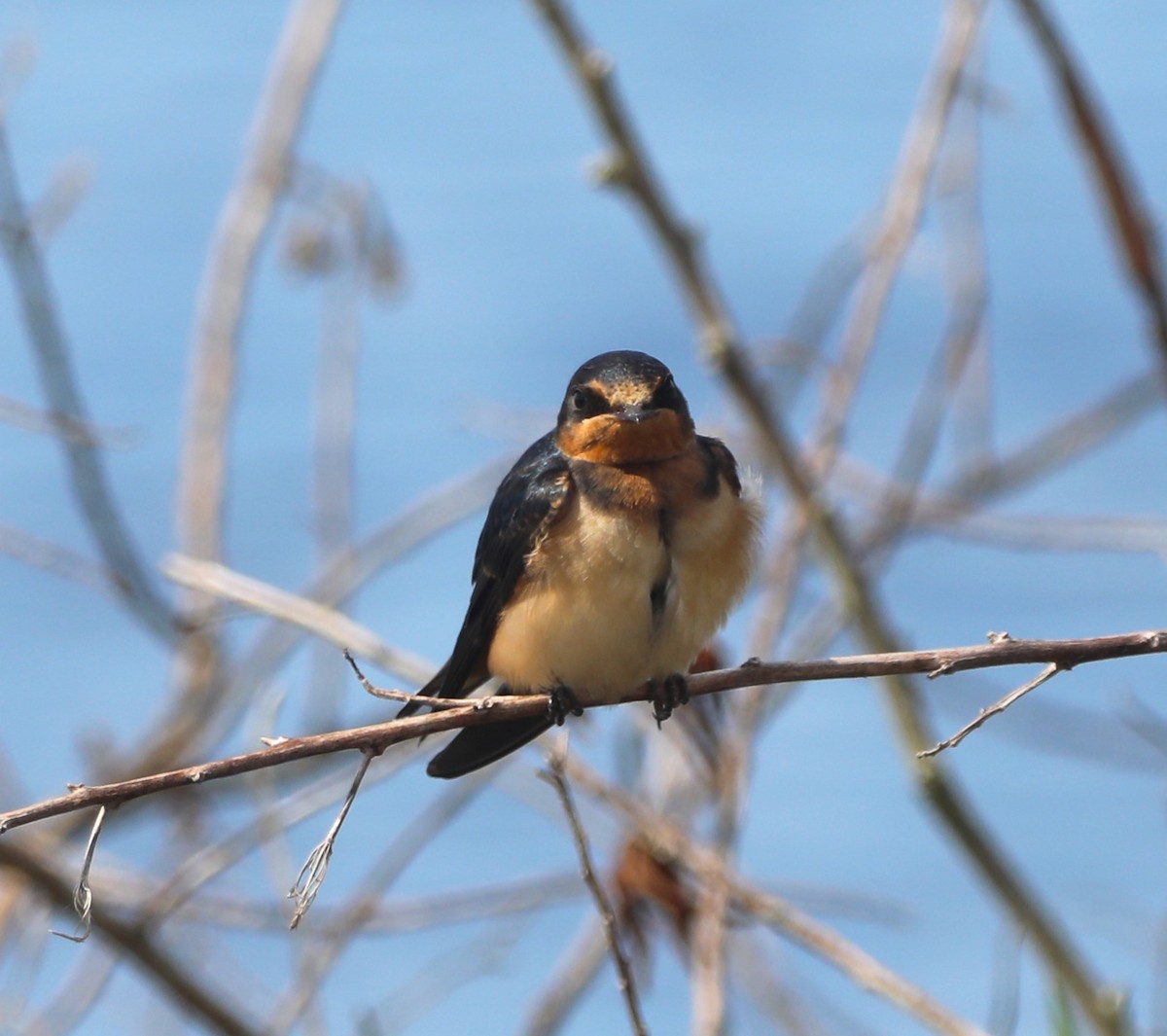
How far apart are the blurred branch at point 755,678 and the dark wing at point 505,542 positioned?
0.98 metres

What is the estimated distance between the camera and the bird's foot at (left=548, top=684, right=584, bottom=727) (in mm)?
3133

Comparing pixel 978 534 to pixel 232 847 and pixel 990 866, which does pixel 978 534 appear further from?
pixel 232 847

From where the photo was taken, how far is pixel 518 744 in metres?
3.32

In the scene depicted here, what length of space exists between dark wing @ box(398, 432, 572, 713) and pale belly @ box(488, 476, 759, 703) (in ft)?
0.17

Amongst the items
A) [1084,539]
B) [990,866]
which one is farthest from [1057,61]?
[1084,539]

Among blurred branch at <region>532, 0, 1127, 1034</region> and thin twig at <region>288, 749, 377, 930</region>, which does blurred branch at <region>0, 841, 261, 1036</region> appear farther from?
blurred branch at <region>532, 0, 1127, 1034</region>

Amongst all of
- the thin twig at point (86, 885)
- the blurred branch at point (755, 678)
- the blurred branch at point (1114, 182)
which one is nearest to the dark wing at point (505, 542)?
the blurred branch at point (755, 678)

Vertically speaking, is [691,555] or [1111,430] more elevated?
[1111,430]

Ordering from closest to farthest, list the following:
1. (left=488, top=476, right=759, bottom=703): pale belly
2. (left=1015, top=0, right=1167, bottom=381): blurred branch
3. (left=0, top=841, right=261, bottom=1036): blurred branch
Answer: (left=1015, top=0, right=1167, bottom=381): blurred branch, (left=0, top=841, right=261, bottom=1036): blurred branch, (left=488, top=476, right=759, bottom=703): pale belly

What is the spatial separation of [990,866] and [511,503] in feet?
3.90

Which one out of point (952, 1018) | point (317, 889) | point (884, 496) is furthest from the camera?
point (884, 496)

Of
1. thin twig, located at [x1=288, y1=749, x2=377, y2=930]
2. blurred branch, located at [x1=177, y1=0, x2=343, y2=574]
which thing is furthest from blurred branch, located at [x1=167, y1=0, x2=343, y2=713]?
thin twig, located at [x1=288, y1=749, x2=377, y2=930]

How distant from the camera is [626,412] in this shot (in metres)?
3.21

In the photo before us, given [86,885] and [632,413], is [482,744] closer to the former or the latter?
[632,413]
